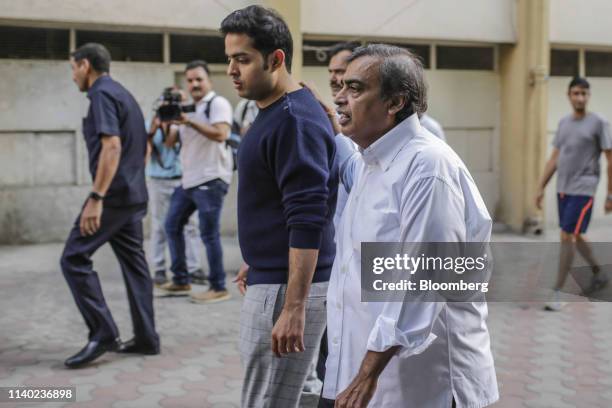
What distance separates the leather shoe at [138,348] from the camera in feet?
18.5

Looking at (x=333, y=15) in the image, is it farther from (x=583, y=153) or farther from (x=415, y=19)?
(x=583, y=153)

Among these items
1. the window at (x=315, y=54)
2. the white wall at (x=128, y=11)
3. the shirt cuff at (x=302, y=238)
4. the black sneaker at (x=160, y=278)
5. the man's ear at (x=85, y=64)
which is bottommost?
the black sneaker at (x=160, y=278)

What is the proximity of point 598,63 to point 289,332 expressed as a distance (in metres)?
11.1

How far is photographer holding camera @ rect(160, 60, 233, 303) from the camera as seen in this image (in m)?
7.24

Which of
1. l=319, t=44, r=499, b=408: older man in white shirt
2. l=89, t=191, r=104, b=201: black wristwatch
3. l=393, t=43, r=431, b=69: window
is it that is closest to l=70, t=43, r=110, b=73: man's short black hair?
l=89, t=191, r=104, b=201: black wristwatch

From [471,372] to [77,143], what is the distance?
854 cm

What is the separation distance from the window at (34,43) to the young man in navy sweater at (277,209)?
752cm

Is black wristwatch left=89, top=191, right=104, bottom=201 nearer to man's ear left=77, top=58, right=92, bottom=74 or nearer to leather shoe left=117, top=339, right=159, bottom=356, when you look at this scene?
man's ear left=77, top=58, right=92, bottom=74

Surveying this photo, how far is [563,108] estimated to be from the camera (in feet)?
40.7

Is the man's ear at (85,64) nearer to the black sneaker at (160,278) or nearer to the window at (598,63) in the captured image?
the black sneaker at (160,278)

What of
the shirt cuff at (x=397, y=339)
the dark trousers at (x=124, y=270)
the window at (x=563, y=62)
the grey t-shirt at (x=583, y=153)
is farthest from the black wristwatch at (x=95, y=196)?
the window at (x=563, y=62)

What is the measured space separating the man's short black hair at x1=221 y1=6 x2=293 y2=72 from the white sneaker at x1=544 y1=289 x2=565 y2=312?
482 centimetres

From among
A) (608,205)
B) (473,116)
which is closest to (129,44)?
(473,116)

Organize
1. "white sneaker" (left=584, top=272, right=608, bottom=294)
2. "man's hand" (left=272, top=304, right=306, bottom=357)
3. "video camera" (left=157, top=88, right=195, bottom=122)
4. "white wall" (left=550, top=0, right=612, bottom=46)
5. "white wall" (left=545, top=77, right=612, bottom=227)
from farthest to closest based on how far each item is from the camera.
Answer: "white wall" (left=545, top=77, right=612, bottom=227) → "white wall" (left=550, top=0, right=612, bottom=46) → "white sneaker" (left=584, top=272, right=608, bottom=294) → "video camera" (left=157, top=88, right=195, bottom=122) → "man's hand" (left=272, top=304, right=306, bottom=357)
